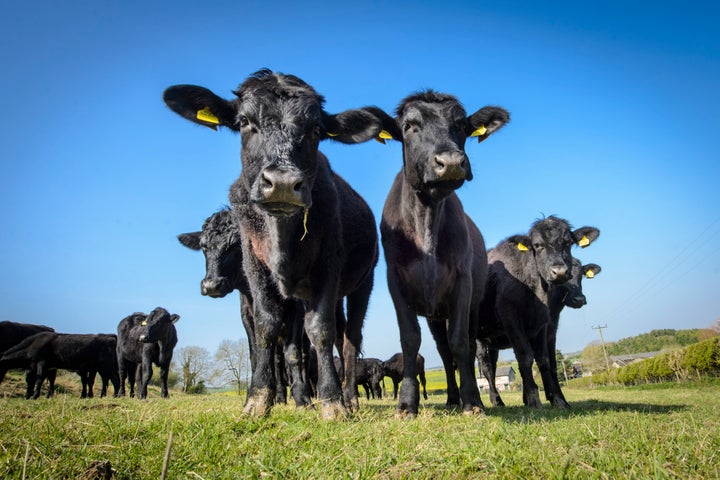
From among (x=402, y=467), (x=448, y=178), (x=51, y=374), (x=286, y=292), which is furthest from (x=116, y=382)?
(x=402, y=467)

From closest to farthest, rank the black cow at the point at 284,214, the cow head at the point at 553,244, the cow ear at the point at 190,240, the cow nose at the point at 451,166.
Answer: the black cow at the point at 284,214 → the cow nose at the point at 451,166 → the cow head at the point at 553,244 → the cow ear at the point at 190,240

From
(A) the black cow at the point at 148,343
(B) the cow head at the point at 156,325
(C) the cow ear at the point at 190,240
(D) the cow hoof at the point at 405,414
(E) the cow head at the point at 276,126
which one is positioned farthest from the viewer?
(B) the cow head at the point at 156,325

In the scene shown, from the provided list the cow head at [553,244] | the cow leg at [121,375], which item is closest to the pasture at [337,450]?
the cow head at [553,244]

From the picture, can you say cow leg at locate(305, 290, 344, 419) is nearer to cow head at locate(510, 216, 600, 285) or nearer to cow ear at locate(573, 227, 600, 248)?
cow head at locate(510, 216, 600, 285)

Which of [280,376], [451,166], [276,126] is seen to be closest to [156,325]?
[280,376]

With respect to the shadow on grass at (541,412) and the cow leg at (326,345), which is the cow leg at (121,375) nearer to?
the shadow on grass at (541,412)

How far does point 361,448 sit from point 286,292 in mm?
2496

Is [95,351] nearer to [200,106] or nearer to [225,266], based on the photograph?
[225,266]

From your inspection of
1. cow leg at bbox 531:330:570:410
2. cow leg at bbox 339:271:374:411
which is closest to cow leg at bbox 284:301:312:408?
cow leg at bbox 339:271:374:411

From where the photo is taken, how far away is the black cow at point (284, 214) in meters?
4.46

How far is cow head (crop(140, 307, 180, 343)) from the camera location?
15973 millimetres

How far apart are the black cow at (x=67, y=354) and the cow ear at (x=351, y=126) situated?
19397mm

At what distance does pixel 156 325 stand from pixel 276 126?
14327 millimetres

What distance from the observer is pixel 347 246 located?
253 inches
